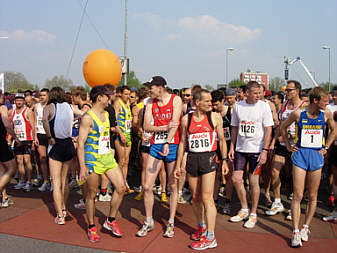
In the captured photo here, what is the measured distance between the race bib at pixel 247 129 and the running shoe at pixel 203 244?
5.65ft

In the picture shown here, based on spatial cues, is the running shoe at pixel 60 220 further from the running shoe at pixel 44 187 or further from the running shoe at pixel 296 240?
the running shoe at pixel 296 240

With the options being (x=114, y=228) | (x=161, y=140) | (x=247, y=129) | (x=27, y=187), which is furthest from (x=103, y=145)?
(x=27, y=187)

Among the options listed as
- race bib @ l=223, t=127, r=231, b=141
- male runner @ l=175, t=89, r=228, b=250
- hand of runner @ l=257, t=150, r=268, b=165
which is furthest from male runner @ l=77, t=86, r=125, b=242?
race bib @ l=223, t=127, r=231, b=141

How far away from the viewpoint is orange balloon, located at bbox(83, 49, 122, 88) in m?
8.80

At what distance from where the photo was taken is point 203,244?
4.41m

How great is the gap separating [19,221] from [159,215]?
228 centimetres

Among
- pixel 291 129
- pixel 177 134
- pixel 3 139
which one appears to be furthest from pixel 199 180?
pixel 3 139

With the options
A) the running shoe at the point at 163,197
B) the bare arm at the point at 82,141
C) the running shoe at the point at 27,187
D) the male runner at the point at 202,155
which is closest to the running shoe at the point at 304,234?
the male runner at the point at 202,155

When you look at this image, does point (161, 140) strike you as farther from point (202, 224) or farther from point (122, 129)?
point (122, 129)

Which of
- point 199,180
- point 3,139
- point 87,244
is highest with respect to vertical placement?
point 3,139

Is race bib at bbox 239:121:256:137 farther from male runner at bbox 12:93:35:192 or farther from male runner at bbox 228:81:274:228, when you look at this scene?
male runner at bbox 12:93:35:192

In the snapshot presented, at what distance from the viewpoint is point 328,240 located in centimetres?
476

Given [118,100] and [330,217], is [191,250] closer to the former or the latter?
[330,217]

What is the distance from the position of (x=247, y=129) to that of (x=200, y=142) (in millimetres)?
1116
